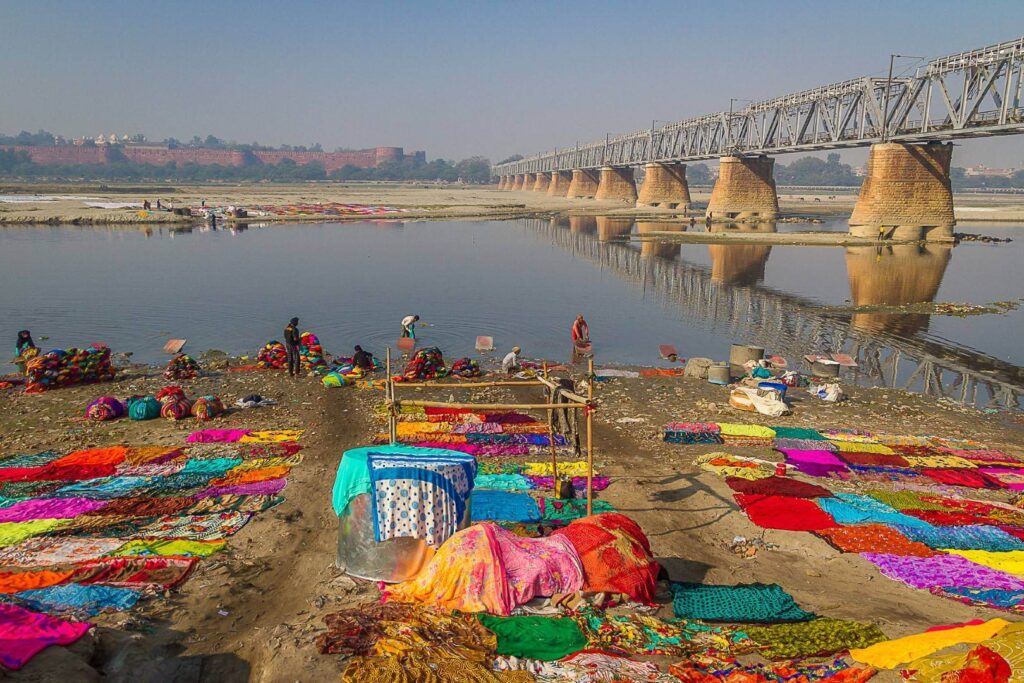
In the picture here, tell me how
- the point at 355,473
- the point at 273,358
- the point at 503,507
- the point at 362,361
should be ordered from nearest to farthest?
1. the point at 355,473
2. the point at 503,507
3. the point at 362,361
4. the point at 273,358

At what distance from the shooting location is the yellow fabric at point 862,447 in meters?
13.7

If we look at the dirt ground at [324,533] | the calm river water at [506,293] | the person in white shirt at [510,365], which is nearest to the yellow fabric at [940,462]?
the dirt ground at [324,533]

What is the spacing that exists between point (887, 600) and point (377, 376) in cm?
1324

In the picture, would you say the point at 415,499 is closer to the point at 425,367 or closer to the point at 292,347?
the point at 425,367

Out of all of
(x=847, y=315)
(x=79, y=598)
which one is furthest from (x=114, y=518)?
(x=847, y=315)

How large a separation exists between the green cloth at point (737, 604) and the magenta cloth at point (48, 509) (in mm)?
7838

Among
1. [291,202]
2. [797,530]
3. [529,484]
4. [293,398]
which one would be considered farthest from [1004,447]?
[291,202]

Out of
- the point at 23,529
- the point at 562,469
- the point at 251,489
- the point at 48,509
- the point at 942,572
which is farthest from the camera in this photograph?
the point at 562,469

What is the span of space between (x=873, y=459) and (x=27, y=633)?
12619 millimetres

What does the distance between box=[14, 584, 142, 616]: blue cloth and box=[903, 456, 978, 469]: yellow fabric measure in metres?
12.2

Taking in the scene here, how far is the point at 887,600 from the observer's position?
27.2ft

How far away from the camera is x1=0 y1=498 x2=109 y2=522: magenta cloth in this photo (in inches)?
388

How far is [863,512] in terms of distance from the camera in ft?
35.0

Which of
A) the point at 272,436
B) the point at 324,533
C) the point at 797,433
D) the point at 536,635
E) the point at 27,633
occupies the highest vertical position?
the point at 27,633
